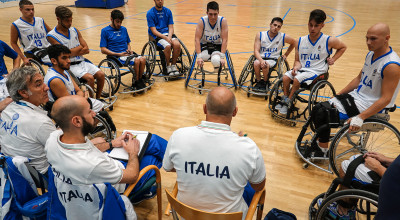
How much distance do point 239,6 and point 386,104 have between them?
35.8 feet

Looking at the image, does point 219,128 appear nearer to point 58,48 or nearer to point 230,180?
point 230,180

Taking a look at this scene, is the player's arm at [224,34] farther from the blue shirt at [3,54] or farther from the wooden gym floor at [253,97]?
the blue shirt at [3,54]

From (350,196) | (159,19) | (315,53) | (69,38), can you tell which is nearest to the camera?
(350,196)

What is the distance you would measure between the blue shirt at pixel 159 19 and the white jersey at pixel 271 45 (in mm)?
1796

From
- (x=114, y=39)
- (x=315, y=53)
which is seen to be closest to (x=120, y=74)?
(x=114, y=39)

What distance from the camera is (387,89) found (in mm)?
2199

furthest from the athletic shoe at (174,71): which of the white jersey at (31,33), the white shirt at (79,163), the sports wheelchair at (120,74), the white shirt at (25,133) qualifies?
the white shirt at (79,163)

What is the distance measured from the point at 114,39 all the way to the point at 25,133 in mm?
2627

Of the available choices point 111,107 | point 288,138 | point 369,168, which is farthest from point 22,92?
point 288,138

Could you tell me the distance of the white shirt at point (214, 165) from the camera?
1.30m

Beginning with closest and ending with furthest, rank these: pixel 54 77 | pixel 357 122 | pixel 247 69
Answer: pixel 357 122, pixel 54 77, pixel 247 69

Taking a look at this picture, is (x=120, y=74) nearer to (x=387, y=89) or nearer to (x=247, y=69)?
(x=247, y=69)

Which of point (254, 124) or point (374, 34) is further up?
point (374, 34)

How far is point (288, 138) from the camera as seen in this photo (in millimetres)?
3141
